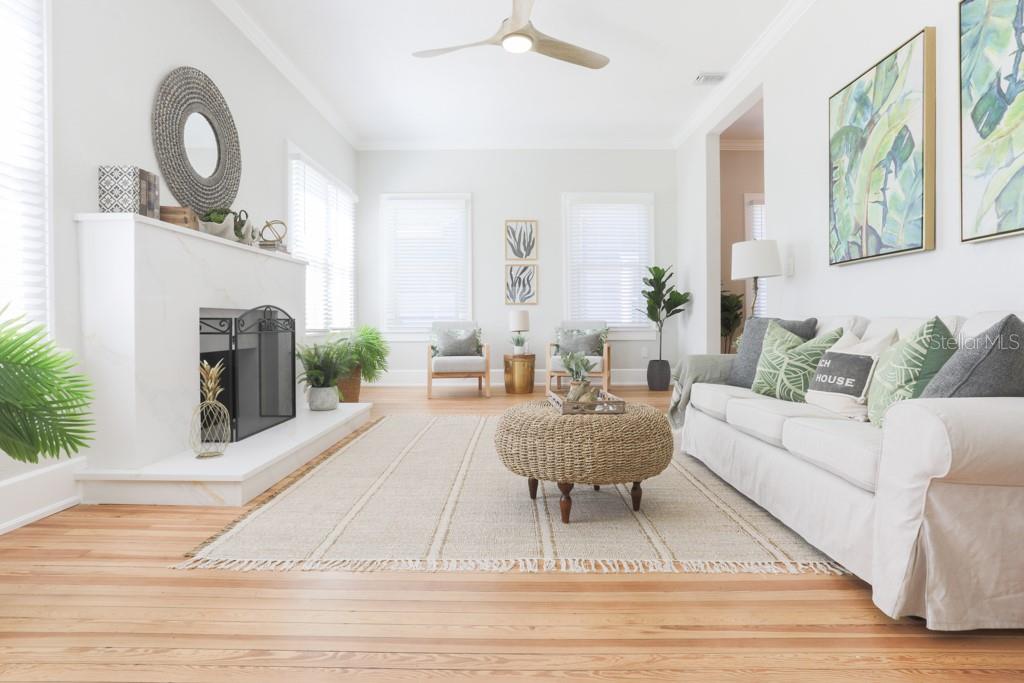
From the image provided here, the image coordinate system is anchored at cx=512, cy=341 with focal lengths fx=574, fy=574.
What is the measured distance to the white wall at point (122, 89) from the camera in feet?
8.59

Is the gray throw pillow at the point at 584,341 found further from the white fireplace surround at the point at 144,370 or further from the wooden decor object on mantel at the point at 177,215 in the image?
the wooden decor object on mantel at the point at 177,215

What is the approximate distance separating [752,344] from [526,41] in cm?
237

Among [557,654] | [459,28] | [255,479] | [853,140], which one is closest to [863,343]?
[853,140]

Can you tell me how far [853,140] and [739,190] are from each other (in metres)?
4.18

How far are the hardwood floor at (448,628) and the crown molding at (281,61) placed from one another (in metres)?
3.77

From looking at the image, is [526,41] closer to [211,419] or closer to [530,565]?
[211,419]

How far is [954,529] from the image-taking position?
1.52 meters

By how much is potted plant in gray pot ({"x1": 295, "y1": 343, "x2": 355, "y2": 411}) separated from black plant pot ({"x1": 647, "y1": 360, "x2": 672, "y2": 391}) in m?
3.73

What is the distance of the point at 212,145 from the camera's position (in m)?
3.90

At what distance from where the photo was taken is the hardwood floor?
1.42m

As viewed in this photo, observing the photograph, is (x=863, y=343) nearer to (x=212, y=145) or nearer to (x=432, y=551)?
(x=432, y=551)

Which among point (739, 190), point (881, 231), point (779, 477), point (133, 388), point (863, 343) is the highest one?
point (739, 190)

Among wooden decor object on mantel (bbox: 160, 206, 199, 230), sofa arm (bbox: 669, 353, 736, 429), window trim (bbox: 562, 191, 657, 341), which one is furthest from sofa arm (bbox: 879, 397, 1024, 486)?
window trim (bbox: 562, 191, 657, 341)

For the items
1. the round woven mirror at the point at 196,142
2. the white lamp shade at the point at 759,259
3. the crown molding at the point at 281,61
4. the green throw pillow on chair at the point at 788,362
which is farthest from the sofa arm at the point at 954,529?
the crown molding at the point at 281,61
